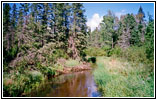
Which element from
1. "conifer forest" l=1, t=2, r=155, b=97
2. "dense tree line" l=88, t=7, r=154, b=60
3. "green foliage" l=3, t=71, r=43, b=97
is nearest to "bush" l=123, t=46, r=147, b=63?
"conifer forest" l=1, t=2, r=155, b=97

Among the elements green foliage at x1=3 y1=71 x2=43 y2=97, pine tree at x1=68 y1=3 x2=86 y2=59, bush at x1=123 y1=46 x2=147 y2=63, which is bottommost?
green foliage at x1=3 y1=71 x2=43 y2=97

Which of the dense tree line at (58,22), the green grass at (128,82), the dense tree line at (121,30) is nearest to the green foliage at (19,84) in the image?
the green grass at (128,82)

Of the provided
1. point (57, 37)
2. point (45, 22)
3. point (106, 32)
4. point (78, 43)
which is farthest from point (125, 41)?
A: point (45, 22)

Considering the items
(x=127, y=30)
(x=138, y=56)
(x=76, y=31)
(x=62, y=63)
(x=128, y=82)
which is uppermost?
(x=127, y=30)

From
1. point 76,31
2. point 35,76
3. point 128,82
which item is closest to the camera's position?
point 128,82

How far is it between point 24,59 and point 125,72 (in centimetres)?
556

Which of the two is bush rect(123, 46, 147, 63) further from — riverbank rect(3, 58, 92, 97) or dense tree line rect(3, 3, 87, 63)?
dense tree line rect(3, 3, 87, 63)

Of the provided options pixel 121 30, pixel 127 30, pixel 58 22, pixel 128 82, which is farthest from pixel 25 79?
pixel 127 30

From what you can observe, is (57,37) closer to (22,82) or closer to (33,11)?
(33,11)

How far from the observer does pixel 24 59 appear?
7.34m

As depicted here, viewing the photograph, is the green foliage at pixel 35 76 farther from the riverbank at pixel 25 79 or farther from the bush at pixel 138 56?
the bush at pixel 138 56

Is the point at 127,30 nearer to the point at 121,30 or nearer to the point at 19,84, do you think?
the point at 121,30

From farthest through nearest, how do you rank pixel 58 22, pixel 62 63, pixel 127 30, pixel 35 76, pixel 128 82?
pixel 127 30 → pixel 58 22 → pixel 62 63 → pixel 35 76 → pixel 128 82

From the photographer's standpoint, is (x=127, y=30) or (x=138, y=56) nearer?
(x=138, y=56)
